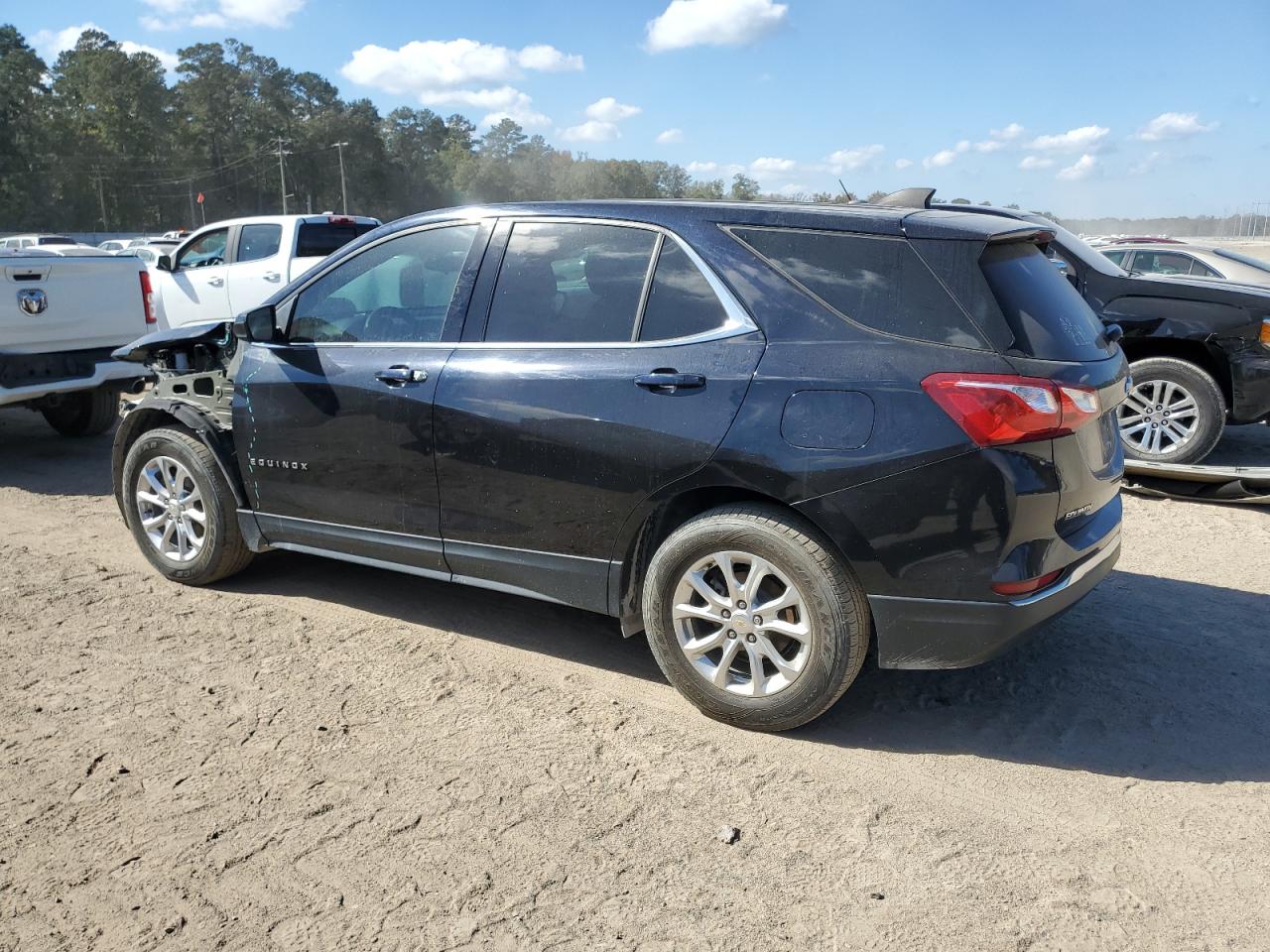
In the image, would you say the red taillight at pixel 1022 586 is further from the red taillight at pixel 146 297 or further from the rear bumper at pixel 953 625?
the red taillight at pixel 146 297

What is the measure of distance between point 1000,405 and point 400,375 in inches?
92.5

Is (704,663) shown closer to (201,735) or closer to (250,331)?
(201,735)

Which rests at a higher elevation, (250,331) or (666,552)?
(250,331)

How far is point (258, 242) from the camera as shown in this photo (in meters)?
12.5

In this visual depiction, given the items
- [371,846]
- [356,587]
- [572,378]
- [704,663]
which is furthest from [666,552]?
[356,587]

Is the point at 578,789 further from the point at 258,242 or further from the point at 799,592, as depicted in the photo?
the point at 258,242

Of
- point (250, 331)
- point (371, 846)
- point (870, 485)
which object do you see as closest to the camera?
point (371, 846)

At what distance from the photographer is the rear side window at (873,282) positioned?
3.16 meters

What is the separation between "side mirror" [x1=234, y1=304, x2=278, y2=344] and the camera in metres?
4.42

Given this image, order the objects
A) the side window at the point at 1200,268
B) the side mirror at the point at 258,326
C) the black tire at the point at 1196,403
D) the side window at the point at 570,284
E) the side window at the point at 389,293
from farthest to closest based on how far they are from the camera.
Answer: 1. the side window at the point at 1200,268
2. the black tire at the point at 1196,403
3. the side mirror at the point at 258,326
4. the side window at the point at 389,293
5. the side window at the point at 570,284

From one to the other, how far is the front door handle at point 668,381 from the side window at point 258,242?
33.6ft

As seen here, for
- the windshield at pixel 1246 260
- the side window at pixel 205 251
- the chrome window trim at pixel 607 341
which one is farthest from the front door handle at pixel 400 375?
the side window at pixel 205 251

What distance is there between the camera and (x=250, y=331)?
4.43 m

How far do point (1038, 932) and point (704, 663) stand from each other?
139 cm
